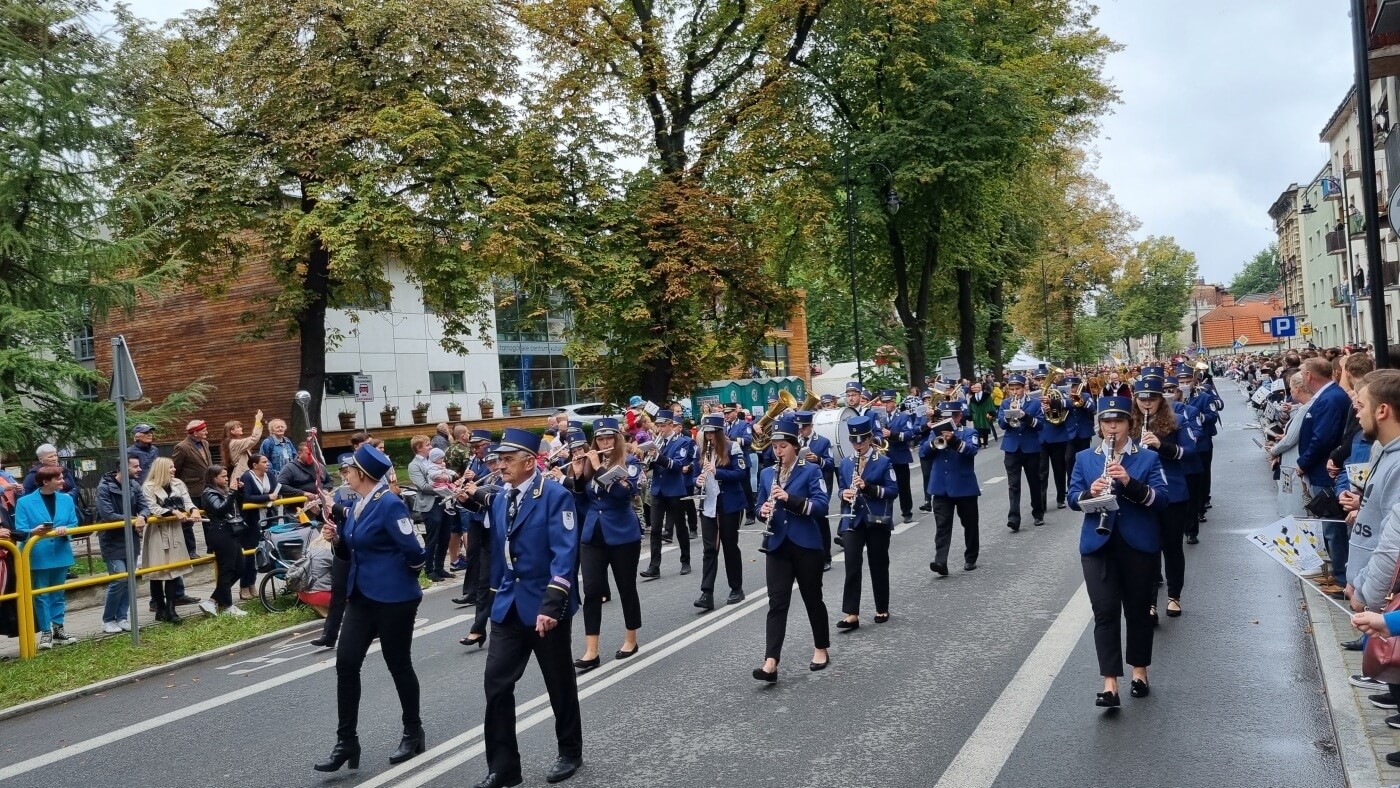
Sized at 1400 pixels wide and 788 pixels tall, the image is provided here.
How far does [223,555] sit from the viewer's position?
12109mm

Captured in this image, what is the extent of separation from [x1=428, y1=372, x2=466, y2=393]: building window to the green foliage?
142m

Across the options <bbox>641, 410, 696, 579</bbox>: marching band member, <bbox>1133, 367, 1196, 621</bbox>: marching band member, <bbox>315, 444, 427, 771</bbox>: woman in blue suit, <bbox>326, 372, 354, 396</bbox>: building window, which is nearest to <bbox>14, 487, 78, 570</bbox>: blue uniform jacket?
<bbox>315, 444, 427, 771</bbox>: woman in blue suit

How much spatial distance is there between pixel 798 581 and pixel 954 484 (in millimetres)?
4503

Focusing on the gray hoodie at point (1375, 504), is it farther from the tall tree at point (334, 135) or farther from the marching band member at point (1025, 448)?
the tall tree at point (334, 135)

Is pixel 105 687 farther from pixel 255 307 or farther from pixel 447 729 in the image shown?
pixel 255 307

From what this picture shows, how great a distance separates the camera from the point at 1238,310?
126 metres

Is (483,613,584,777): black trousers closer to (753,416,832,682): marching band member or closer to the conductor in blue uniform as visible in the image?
the conductor in blue uniform

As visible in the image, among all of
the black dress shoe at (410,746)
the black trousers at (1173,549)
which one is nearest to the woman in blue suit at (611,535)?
the black dress shoe at (410,746)

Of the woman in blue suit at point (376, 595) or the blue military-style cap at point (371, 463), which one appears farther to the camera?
the blue military-style cap at point (371, 463)

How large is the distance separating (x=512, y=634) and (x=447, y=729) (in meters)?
1.59

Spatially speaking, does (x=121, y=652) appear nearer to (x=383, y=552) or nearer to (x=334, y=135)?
(x=383, y=552)

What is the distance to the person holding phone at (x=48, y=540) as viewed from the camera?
10.6 metres

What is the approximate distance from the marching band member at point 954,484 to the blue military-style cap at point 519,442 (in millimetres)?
6470

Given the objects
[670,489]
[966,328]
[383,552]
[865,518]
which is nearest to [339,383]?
[966,328]
